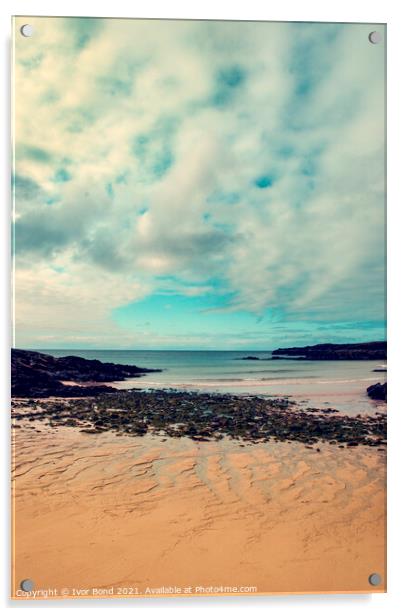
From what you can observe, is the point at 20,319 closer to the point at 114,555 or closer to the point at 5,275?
the point at 5,275

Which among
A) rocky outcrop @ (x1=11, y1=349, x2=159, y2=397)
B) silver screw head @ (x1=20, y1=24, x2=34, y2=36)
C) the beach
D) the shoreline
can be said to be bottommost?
the beach

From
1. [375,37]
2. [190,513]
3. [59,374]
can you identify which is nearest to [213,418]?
[190,513]

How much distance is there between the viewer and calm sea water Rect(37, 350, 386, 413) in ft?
8.64

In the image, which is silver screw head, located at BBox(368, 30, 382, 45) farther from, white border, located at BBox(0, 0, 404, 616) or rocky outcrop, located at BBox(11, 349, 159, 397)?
rocky outcrop, located at BBox(11, 349, 159, 397)

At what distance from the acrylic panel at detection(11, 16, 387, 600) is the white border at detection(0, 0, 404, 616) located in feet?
0.28

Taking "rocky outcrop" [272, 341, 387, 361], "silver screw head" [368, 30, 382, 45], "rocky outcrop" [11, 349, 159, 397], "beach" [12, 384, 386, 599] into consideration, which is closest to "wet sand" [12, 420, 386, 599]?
"beach" [12, 384, 386, 599]

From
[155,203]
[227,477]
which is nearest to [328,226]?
[155,203]

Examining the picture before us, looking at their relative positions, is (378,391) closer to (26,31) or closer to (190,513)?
(190,513)

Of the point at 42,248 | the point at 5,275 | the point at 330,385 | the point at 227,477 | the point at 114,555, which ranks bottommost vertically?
the point at 114,555

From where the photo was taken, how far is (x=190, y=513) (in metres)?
2.48
